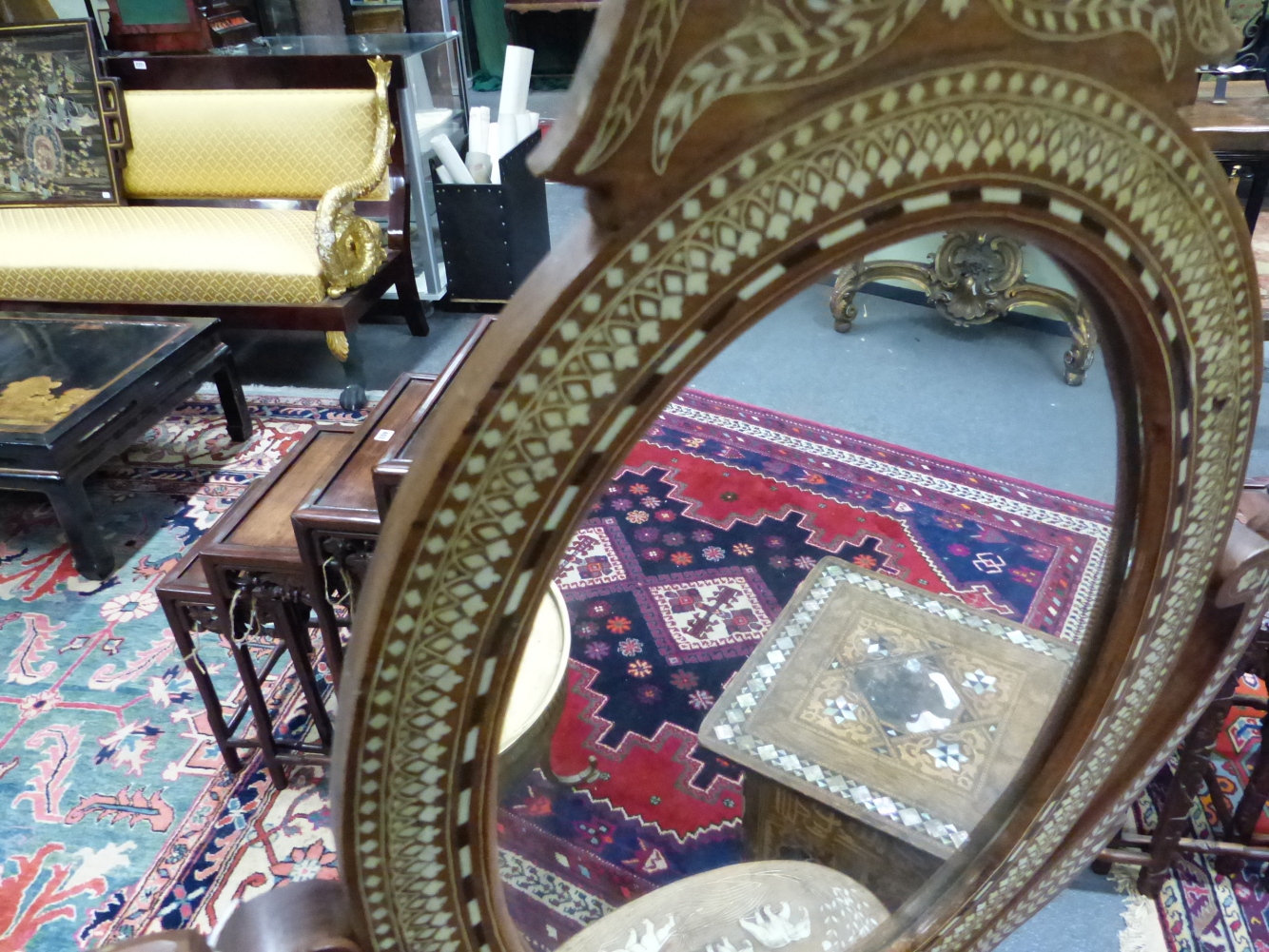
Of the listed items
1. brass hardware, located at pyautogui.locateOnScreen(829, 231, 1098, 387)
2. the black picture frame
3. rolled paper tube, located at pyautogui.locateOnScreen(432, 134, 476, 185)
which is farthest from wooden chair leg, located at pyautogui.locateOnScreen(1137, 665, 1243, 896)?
the black picture frame

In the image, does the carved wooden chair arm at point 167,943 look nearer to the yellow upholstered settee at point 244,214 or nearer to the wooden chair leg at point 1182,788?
the wooden chair leg at point 1182,788

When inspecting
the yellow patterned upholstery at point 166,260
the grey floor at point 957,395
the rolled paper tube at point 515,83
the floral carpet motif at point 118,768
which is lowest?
the floral carpet motif at point 118,768

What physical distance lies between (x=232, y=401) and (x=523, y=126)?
124 centimetres

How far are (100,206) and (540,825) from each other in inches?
123

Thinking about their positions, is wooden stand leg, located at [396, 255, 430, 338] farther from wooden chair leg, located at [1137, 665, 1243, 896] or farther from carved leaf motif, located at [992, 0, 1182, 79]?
carved leaf motif, located at [992, 0, 1182, 79]

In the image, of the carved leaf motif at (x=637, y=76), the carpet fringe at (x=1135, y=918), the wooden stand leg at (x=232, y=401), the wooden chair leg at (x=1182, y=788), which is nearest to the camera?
the carved leaf motif at (x=637, y=76)

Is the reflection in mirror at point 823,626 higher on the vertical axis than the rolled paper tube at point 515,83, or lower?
lower

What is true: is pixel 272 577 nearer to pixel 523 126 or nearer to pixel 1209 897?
pixel 1209 897

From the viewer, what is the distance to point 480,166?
2.68 metres

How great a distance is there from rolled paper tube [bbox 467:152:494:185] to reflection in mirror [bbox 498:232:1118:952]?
1.97 meters

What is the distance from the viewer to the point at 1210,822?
1.27 m

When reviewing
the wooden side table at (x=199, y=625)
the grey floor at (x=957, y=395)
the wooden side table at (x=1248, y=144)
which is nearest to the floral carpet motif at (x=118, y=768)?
the wooden side table at (x=199, y=625)

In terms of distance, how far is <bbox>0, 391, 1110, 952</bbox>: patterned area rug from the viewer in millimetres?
499

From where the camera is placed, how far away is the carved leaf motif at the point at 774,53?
19cm
